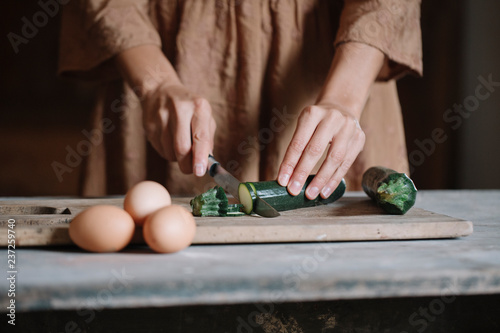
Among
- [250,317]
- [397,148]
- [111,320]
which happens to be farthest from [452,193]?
[111,320]

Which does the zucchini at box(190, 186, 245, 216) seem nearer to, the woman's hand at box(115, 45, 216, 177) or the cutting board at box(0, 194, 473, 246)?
the cutting board at box(0, 194, 473, 246)

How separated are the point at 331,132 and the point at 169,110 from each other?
1.73 ft

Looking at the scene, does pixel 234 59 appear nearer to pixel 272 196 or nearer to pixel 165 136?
pixel 165 136

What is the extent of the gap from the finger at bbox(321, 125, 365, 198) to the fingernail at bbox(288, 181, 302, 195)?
10 cm

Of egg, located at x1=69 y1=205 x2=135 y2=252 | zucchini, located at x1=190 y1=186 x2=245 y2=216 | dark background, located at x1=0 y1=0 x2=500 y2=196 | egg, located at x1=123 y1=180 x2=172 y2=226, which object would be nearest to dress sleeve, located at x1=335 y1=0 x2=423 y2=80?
zucchini, located at x1=190 y1=186 x2=245 y2=216

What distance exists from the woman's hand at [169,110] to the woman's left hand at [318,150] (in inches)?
10.6

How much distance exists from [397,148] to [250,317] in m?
1.48

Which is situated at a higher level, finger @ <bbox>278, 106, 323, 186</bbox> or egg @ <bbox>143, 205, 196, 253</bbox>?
finger @ <bbox>278, 106, 323, 186</bbox>

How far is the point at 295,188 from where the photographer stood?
4.06ft

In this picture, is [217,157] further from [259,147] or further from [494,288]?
[494,288]

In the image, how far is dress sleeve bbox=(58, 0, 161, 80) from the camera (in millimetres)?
1657

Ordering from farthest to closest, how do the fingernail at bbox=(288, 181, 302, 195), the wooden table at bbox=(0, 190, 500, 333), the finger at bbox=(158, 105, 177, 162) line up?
the finger at bbox=(158, 105, 177, 162) < the fingernail at bbox=(288, 181, 302, 195) < the wooden table at bbox=(0, 190, 500, 333)

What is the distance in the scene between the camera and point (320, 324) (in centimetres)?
84

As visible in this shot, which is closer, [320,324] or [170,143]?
[320,324]
